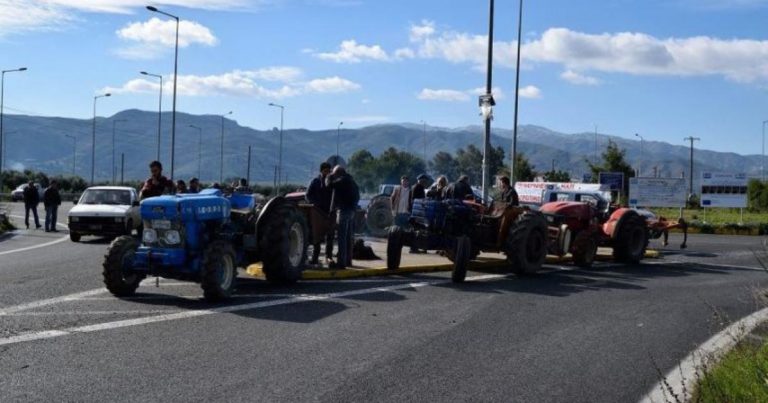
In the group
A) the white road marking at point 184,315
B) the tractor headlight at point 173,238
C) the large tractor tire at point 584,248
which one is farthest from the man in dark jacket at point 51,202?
the tractor headlight at point 173,238

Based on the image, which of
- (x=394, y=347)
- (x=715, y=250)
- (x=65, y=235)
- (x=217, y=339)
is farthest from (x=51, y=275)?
(x=715, y=250)

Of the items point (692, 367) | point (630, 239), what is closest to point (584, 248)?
point (630, 239)

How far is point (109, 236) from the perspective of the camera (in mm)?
24312

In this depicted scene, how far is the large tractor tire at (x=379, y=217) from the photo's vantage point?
23625 mm

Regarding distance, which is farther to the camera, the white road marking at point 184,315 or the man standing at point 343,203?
the man standing at point 343,203

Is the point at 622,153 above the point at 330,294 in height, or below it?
above

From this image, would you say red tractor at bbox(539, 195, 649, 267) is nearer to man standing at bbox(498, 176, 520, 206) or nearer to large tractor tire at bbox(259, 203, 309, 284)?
man standing at bbox(498, 176, 520, 206)

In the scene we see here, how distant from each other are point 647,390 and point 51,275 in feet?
33.1

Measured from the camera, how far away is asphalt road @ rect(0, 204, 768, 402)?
271 inches

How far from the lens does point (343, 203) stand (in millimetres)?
14656

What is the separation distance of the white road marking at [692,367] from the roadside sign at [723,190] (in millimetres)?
35155

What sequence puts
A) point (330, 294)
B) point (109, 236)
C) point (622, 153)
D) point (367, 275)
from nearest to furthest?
point (330, 294) → point (367, 275) → point (109, 236) → point (622, 153)

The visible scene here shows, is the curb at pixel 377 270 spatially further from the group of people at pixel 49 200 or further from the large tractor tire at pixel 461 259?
the group of people at pixel 49 200

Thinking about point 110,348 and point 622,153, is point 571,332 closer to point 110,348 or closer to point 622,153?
point 110,348
